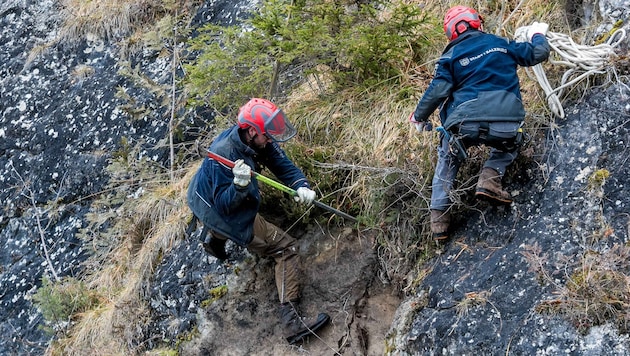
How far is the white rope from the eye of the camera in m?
5.15

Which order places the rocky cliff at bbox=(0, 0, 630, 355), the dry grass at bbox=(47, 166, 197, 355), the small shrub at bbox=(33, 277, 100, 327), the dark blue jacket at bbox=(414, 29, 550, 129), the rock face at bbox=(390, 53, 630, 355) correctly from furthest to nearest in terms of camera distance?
1. the small shrub at bbox=(33, 277, 100, 327)
2. the dry grass at bbox=(47, 166, 197, 355)
3. the dark blue jacket at bbox=(414, 29, 550, 129)
4. the rocky cliff at bbox=(0, 0, 630, 355)
5. the rock face at bbox=(390, 53, 630, 355)

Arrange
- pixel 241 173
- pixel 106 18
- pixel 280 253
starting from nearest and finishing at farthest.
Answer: pixel 241 173
pixel 280 253
pixel 106 18

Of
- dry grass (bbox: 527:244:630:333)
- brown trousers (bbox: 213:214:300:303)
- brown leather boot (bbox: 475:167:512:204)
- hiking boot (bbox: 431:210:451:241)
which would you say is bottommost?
brown trousers (bbox: 213:214:300:303)

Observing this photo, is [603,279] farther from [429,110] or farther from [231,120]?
[231,120]

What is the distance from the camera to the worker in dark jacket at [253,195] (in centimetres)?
549

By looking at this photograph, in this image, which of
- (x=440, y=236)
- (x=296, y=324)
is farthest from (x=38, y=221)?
(x=440, y=236)

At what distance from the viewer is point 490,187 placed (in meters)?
5.02

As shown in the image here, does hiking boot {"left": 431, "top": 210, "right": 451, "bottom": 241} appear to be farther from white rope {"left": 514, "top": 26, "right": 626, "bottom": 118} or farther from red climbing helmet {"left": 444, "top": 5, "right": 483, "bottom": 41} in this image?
red climbing helmet {"left": 444, "top": 5, "right": 483, "bottom": 41}

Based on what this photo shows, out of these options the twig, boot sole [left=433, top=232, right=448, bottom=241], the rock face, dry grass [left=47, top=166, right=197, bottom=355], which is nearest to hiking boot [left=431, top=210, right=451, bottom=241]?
boot sole [left=433, top=232, right=448, bottom=241]

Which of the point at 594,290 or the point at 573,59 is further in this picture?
the point at 573,59

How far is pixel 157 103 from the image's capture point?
28.5 feet

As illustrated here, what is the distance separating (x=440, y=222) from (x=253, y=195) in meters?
1.37

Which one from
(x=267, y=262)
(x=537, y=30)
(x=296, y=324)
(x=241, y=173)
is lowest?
(x=296, y=324)

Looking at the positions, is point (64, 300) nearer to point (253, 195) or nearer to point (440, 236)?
point (253, 195)
